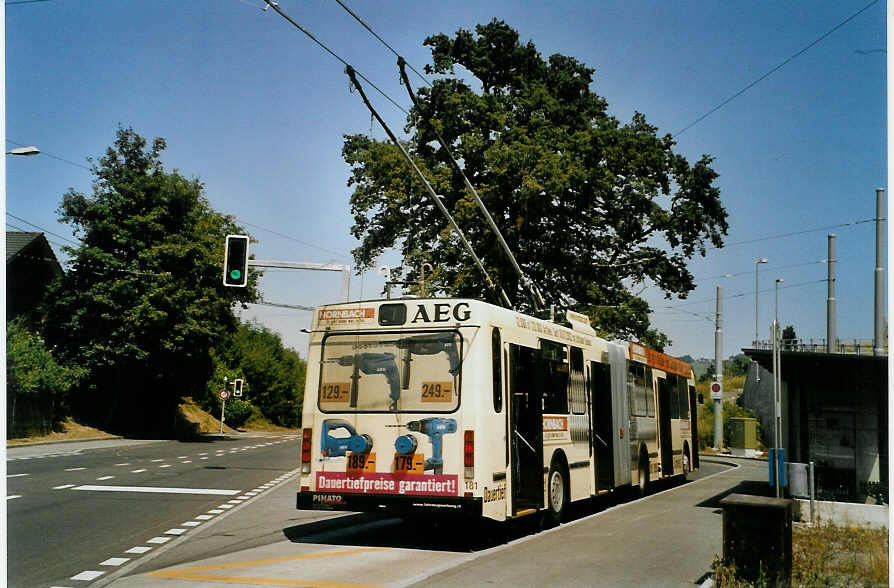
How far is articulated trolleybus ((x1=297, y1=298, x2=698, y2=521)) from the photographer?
11922 millimetres

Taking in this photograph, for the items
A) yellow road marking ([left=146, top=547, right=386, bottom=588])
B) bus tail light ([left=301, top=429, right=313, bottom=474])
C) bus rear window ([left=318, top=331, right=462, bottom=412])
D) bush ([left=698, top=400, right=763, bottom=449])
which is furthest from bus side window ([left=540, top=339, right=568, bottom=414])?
bush ([left=698, top=400, right=763, bottom=449])

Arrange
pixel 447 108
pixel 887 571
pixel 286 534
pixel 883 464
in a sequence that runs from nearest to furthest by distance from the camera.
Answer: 1. pixel 887 571
2. pixel 286 534
3. pixel 883 464
4. pixel 447 108

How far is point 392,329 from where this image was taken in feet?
41.5

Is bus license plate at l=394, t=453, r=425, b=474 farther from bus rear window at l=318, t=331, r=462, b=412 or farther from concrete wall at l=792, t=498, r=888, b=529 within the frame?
concrete wall at l=792, t=498, r=888, b=529

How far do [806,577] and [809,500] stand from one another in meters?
6.35

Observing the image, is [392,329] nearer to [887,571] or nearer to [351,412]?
[351,412]

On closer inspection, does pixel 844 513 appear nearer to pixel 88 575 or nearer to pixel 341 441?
pixel 341 441

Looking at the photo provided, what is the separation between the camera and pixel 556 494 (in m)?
14.4

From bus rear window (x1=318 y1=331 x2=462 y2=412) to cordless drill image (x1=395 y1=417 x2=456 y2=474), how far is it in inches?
6.3

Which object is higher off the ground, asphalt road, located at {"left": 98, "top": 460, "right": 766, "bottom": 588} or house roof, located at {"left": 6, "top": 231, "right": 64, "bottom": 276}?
house roof, located at {"left": 6, "top": 231, "right": 64, "bottom": 276}

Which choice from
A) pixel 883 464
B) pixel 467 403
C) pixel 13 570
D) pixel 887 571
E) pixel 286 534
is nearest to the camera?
pixel 887 571

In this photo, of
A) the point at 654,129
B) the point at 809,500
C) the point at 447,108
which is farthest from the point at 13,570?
the point at 654,129

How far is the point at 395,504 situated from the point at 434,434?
1.00 metres

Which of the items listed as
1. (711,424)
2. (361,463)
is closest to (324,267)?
(361,463)
